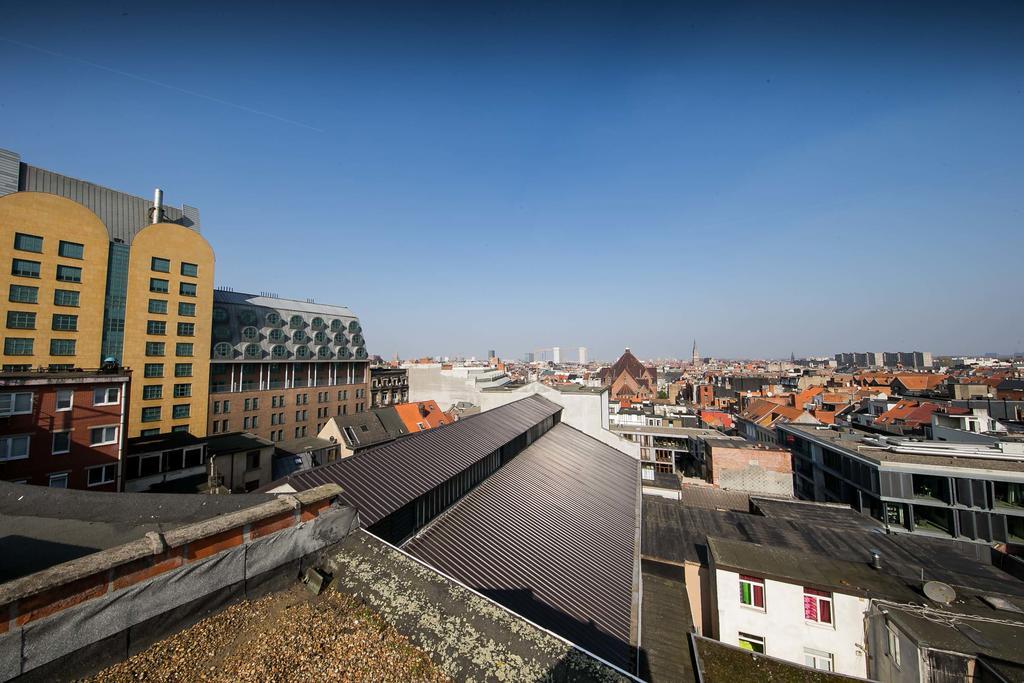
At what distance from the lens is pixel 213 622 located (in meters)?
4.08

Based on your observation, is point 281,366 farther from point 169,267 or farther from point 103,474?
point 103,474

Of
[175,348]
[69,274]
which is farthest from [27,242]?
[175,348]

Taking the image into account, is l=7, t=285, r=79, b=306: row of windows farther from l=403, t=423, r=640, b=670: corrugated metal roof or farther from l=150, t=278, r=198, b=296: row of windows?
l=403, t=423, r=640, b=670: corrugated metal roof

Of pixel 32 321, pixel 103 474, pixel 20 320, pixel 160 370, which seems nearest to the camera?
pixel 103 474

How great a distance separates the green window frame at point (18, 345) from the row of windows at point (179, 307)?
9.14 meters

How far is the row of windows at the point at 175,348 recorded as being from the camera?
4194cm

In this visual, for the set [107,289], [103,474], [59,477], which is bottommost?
[103,474]

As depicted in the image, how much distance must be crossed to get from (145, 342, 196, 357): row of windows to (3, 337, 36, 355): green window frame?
788 centimetres

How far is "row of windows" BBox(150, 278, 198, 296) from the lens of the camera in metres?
42.9

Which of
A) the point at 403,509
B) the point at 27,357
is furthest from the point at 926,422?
the point at 27,357

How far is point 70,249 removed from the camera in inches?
1478

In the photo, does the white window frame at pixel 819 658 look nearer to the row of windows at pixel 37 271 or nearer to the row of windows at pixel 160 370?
the row of windows at pixel 160 370

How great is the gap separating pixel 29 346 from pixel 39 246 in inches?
361

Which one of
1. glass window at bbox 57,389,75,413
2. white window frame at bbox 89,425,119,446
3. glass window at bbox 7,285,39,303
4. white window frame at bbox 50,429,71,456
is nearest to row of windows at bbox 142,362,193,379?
glass window at bbox 7,285,39,303
